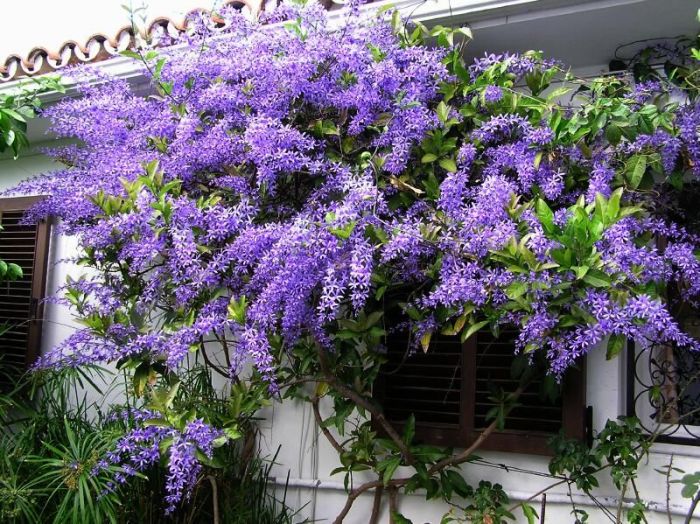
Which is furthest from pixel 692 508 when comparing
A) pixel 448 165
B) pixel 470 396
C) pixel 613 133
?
pixel 448 165

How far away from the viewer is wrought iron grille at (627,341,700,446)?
3717 mm

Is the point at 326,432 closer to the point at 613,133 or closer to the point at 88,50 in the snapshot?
the point at 613,133

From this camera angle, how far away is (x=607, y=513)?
3.62 m

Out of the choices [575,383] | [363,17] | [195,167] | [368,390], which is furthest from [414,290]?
[363,17]

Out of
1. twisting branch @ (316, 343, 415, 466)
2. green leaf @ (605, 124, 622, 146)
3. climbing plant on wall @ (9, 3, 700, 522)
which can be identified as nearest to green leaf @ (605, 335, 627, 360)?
climbing plant on wall @ (9, 3, 700, 522)

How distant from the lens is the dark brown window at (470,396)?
3781 mm

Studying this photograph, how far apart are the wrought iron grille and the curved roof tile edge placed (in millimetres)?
3065

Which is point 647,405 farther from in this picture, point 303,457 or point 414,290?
point 303,457

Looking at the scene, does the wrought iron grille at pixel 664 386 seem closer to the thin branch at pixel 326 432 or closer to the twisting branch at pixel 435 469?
the twisting branch at pixel 435 469

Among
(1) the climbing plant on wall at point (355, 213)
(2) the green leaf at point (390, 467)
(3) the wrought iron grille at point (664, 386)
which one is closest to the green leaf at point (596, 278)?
(1) the climbing plant on wall at point (355, 213)

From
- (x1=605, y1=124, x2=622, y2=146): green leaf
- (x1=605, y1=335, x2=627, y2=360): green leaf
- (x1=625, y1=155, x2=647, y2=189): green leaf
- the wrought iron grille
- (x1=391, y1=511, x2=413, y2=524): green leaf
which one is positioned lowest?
(x1=391, y1=511, x2=413, y2=524): green leaf

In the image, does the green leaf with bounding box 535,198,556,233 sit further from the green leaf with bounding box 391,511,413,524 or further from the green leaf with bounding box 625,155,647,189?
the green leaf with bounding box 391,511,413,524

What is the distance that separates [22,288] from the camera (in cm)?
566

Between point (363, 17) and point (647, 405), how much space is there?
8.90 feet
